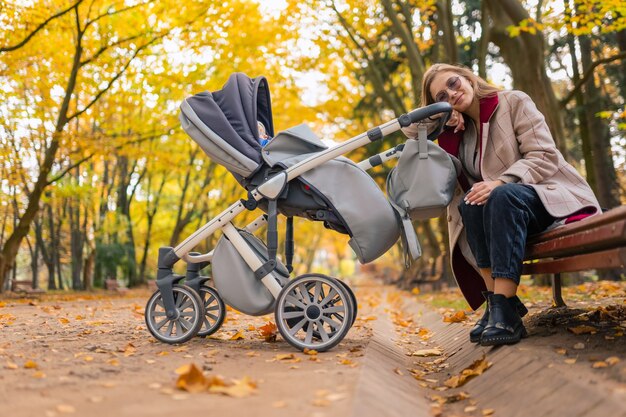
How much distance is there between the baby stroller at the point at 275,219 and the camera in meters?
4.25

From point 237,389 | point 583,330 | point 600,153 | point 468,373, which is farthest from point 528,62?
point 237,389

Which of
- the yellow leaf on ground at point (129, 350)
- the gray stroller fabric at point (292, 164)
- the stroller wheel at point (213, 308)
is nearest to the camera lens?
the yellow leaf on ground at point (129, 350)

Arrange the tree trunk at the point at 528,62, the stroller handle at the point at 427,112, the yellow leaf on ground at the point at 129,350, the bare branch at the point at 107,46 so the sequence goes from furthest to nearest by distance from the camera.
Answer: the bare branch at the point at 107,46, the tree trunk at the point at 528,62, the stroller handle at the point at 427,112, the yellow leaf on ground at the point at 129,350

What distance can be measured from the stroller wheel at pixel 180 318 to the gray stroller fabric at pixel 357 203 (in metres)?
1.11

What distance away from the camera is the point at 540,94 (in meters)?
9.38

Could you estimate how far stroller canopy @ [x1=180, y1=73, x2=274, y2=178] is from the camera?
4.51m

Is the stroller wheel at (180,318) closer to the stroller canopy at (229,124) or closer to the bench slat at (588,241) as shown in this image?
the stroller canopy at (229,124)

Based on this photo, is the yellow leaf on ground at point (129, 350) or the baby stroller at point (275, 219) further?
the baby stroller at point (275, 219)

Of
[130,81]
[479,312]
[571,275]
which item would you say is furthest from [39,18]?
[571,275]

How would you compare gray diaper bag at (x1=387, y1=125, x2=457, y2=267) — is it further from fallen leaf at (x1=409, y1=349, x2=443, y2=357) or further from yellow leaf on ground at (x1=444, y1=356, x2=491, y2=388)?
fallen leaf at (x1=409, y1=349, x2=443, y2=357)

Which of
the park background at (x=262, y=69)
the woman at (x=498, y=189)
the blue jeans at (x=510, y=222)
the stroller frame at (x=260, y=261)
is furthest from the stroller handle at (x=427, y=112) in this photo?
the park background at (x=262, y=69)

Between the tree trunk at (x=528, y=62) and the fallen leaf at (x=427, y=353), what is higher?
the tree trunk at (x=528, y=62)

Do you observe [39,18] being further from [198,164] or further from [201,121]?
[198,164]

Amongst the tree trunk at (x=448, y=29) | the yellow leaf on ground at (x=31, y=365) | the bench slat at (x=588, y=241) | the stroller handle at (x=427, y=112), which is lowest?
the yellow leaf on ground at (x=31, y=365)
